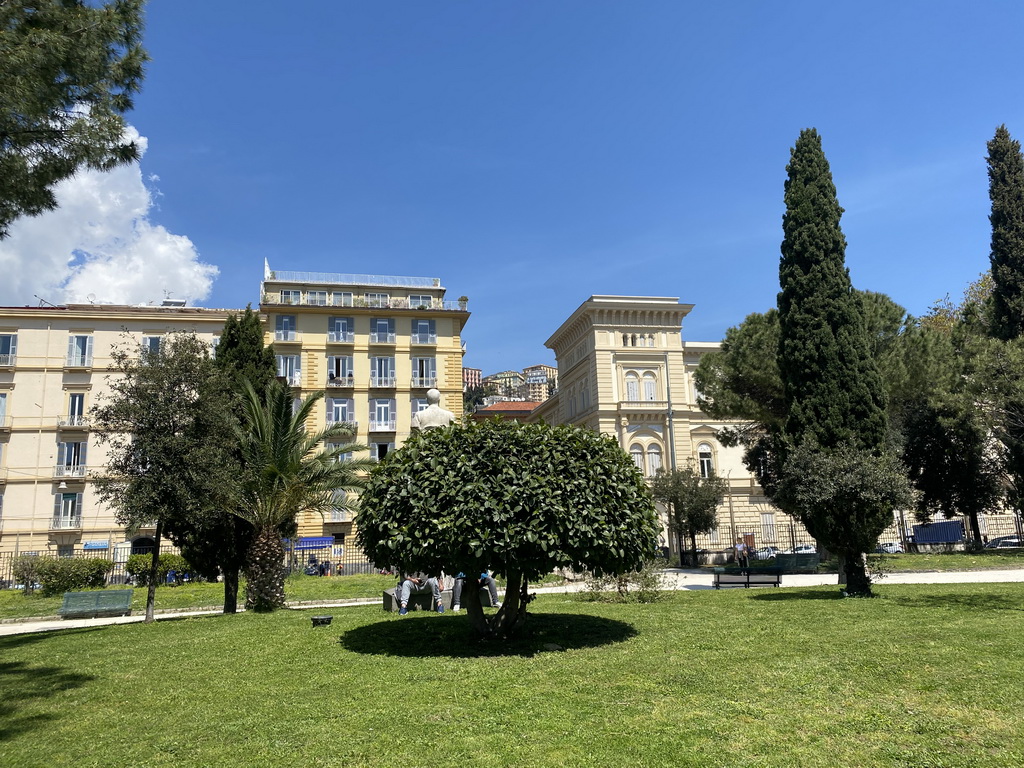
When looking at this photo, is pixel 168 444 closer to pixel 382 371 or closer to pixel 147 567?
pixel 147 567

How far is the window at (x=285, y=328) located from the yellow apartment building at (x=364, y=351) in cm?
6

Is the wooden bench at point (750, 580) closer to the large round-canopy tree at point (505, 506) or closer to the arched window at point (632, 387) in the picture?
the large round-canopy tree at point (505, 506)

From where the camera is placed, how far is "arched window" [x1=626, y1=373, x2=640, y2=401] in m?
50.3

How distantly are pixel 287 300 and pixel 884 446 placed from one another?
1418 inches

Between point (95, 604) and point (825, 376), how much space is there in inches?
760

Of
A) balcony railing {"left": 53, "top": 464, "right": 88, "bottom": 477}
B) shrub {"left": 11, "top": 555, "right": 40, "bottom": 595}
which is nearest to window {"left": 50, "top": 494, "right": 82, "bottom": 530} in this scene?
balcony railing {"left": 53, "top": 464, "right": 88, "bottom": 477}

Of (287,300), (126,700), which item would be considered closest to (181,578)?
(287,300)

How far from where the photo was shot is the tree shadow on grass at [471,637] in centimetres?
947

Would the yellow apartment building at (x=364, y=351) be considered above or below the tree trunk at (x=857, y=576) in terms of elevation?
above

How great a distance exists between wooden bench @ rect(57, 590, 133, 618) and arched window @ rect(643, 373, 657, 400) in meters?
37.8

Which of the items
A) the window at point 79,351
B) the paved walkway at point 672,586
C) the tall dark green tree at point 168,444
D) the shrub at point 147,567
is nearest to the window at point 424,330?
the window at point 79,351

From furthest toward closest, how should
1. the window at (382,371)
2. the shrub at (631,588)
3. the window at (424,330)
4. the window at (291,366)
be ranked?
1. the window at (424,330)
2. the window at (382,371)
3. the window at (291,366)
4. the shrub at (631,588)

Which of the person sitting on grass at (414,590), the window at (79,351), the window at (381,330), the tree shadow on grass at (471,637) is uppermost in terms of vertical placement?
the window at (381,330)

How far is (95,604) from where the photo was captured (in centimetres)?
1797
